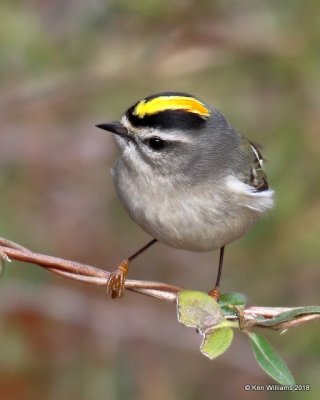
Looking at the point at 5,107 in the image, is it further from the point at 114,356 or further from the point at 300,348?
the point at 300,348

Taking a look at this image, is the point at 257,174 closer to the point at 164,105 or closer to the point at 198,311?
the point at 164,105

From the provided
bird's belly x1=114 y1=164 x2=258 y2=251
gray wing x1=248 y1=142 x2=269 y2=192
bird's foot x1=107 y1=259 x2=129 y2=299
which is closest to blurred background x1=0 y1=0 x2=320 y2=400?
gray wing x1=248 y1=142 x2=269 y2=192

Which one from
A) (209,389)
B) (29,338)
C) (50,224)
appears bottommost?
(209,389)

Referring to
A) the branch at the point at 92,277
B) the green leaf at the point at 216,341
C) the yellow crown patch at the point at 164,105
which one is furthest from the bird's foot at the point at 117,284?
the green leaf at the point at 216,341

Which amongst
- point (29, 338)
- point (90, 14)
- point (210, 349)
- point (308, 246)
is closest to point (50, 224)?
point (29, 338)

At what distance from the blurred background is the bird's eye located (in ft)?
2.94

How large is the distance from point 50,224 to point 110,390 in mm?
1454

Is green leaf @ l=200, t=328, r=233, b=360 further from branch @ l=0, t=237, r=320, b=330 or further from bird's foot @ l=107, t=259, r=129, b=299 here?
bird's foot @ l=107, t=259, r=129, b=299

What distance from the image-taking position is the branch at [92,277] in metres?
2.35

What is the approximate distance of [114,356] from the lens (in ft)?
15.3

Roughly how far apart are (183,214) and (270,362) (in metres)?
0.97

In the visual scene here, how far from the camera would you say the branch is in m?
2.35

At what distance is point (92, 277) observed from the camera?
2.40m

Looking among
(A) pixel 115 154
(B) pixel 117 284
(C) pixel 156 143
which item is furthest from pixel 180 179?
(A) pixel 115 154
